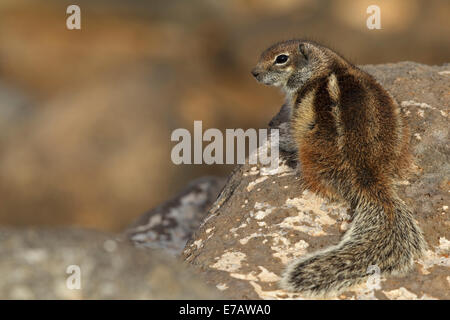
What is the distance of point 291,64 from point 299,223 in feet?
6.48

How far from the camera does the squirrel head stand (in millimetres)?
6234

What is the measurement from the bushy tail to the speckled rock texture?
0.08 meters

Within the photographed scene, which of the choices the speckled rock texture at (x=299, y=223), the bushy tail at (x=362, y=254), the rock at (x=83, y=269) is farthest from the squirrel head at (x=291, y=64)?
the rock at (x=83, y=269)

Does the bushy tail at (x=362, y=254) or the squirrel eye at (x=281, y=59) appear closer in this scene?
the bushy tail at (x=362, y=254)

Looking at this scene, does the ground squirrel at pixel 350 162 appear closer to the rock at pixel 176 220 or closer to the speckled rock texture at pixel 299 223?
the speckled rock texture at pixel 299 223

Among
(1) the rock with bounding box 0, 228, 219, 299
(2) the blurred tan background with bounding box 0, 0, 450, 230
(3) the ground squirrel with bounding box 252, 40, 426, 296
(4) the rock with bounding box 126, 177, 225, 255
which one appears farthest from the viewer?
(2) the blurred tan background with bounding box 0, 0, 450, 230

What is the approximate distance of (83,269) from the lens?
3.25m

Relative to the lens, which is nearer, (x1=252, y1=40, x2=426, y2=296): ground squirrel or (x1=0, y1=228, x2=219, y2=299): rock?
(x1=0, y1=228, x2=219, y2=299): rock

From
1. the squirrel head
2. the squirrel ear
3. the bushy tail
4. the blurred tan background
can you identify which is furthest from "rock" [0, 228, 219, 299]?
the blurred tan background

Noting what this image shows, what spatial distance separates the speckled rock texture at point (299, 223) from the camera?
4.37m

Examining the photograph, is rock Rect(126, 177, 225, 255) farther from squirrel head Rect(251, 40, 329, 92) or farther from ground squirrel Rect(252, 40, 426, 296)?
ground squirrel Rect(252, 40, 426, 296)

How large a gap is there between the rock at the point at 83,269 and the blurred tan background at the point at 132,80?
1177 cm

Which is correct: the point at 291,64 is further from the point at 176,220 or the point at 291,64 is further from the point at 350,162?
the point at 176,220

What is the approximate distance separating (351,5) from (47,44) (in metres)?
8.88
